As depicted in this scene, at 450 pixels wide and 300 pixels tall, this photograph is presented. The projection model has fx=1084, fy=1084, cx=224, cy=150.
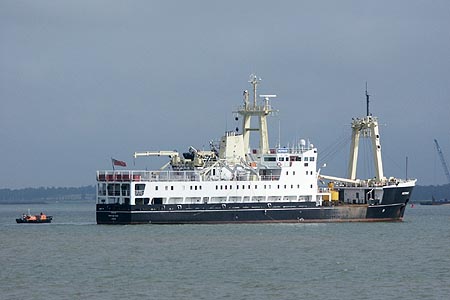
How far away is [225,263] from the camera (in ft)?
161

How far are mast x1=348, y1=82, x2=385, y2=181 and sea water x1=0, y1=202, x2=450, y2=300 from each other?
513 inches

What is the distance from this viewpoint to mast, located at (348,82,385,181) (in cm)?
8506

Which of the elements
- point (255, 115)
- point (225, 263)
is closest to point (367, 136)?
point (255, 115)

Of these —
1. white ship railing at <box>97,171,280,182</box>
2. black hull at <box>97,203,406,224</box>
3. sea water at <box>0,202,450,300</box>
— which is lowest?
sea water at <box>0,202,450,300</box>

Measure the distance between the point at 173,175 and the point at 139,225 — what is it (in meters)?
4.35

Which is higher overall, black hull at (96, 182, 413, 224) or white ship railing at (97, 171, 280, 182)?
white ship railing at (97, 171, 280, 182)

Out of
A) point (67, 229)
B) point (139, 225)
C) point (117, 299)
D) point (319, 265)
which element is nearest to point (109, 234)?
point (139, 225)

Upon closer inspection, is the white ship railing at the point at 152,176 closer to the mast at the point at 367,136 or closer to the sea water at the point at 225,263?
the sea water at the point at 225,263

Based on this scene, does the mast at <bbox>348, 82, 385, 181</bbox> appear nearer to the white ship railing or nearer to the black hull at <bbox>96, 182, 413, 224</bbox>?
the black hull at <bbox>96, 182, 413, 224</bbox>

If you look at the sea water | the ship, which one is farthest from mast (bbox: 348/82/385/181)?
the sea water

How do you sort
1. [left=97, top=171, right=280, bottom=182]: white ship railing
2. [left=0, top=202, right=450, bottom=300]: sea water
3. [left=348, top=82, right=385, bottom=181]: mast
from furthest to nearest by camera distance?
[left=348, top=82, right=385, bottom=181]: mast < [left=97, top=171, right=280, bottom=182]: white ship railing < [left=0, top=202, right=450, bottom=300]: sea water

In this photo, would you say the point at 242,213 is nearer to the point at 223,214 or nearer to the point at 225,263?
the point at 223,214

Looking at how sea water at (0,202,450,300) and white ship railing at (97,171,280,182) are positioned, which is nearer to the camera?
sea water at (0,202,450,300)

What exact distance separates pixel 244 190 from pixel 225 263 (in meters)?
25.1
